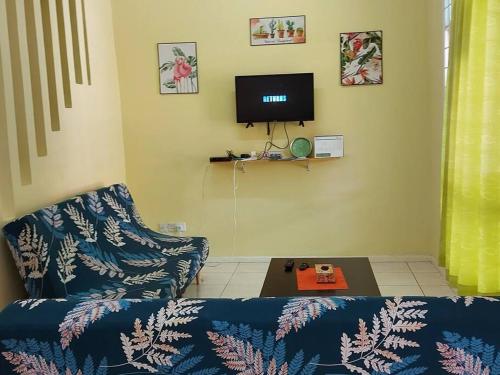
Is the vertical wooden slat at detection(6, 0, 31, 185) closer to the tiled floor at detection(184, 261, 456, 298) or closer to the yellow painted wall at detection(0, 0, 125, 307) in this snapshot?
the yellow painted wall at detection(0, 0, 125, 307)

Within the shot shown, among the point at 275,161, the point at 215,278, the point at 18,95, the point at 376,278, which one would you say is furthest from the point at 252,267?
the point at 18,95

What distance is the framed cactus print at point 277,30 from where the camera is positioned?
14.8 ft

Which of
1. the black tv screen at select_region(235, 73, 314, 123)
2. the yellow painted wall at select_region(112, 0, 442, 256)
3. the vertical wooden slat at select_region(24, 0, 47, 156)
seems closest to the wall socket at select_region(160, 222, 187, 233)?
the yellow painted wall at select_region(112, 0, 442, 256)

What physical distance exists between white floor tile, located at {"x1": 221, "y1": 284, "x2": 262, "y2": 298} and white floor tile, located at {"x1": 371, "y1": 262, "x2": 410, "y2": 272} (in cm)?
115

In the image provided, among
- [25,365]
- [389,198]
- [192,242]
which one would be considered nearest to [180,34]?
[192,242]

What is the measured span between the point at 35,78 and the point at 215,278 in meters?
2.17

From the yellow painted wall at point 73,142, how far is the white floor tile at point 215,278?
1.20m

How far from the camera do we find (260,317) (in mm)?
1119

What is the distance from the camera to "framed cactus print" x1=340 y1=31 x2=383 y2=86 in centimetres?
444

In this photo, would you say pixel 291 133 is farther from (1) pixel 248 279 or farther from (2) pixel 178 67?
(1) pixel 248 279

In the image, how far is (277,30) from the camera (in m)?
4.54

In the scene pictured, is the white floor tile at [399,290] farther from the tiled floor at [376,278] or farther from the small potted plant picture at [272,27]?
the small potted plant picture at [272,27]

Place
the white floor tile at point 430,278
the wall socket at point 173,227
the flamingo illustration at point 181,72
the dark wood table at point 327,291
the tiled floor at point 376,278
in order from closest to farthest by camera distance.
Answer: the dark wood table at point 327,291 → the tiled floor at point 376,278 → the white floor tile at point 430,278 → the flamingo illustration at point 181,72 → the wall socket at point 173,227

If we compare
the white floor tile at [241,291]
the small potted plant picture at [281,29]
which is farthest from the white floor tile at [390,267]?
the small potted plant picture at [281,29]
